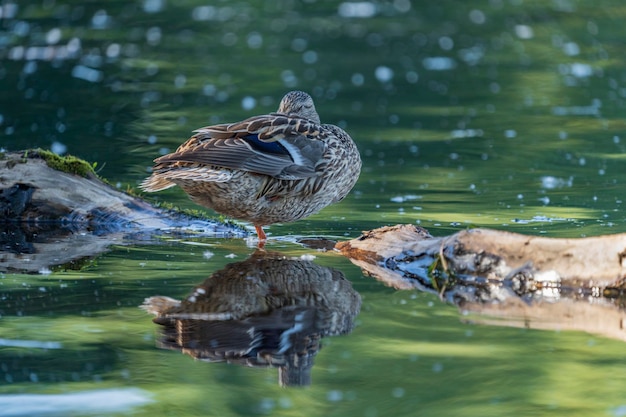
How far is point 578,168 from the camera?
535 inches

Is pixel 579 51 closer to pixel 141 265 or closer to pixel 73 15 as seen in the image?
pixel 73 15

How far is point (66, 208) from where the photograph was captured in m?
9.82

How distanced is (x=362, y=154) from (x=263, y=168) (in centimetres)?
617

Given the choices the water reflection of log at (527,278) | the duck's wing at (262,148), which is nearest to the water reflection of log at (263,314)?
the water reflection of log at (527,278)

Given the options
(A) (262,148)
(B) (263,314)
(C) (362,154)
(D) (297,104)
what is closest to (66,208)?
(A) (262,148)

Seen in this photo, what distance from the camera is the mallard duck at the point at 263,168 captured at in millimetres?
8562

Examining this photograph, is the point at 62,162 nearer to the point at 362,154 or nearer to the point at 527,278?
the point at 527,278

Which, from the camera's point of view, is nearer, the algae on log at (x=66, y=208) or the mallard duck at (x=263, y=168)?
the mallard duck at (x=263, y=168)

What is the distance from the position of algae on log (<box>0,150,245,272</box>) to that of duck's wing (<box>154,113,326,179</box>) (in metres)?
1.10

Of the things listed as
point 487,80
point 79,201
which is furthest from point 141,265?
point 487,80

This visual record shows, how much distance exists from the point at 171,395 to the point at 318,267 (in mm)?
2854

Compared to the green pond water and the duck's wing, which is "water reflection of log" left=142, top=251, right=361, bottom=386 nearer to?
the green pond water

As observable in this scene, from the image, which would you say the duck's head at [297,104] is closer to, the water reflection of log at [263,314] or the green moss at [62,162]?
the green moss at [62,162]

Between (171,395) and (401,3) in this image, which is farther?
(401,3)
